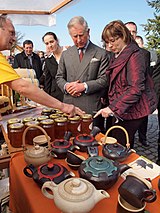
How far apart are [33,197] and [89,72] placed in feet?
4.43

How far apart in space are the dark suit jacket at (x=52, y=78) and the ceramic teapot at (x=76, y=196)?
2051 millimetres

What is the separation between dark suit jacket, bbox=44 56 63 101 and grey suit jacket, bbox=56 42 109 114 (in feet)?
2.04

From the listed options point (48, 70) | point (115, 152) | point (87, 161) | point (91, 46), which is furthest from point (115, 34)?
point (48, 70)

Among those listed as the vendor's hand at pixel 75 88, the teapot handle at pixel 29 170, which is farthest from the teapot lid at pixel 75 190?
the vendor's hand at pixel 75 88

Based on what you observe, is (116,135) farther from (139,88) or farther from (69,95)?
(69,95)

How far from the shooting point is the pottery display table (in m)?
0.77

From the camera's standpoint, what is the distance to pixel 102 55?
78.3 inches

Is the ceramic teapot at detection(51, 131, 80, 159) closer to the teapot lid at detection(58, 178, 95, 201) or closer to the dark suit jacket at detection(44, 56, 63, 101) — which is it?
the teapot lid at detection(58, 178, 95, 201)

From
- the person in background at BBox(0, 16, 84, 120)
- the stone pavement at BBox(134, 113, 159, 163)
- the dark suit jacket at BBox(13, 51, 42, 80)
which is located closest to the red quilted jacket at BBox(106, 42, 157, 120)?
the person in background at BBox(0, 16, 84, 120)

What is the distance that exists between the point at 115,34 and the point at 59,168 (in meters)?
1.02

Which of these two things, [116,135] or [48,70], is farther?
[48,70]

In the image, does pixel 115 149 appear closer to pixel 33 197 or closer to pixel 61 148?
pixel 61 148

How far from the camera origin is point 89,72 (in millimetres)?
1969

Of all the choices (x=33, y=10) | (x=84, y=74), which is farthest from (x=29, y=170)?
(x=33, y=10)
